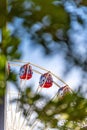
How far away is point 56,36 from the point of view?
421 millimetres

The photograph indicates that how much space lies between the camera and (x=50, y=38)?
42cm

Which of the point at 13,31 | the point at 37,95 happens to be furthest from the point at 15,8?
the point at 37,95

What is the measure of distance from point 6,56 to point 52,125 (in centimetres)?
14

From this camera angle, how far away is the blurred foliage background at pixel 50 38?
1.22 ft

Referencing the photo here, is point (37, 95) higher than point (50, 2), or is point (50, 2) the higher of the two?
point (50, 2)

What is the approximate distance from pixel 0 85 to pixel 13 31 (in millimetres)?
73

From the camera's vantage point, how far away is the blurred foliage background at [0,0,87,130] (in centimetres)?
37

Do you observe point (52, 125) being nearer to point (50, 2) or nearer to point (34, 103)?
point (34, 103)

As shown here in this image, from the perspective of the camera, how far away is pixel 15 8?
0.37 meters

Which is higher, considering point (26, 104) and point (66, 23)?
point (66, 23)

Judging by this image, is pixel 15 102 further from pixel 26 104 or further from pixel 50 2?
pixel 50 2

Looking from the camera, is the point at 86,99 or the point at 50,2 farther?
the point at 86,99

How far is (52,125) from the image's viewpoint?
44cm

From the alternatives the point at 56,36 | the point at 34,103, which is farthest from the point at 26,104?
the point at 56,36
